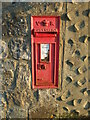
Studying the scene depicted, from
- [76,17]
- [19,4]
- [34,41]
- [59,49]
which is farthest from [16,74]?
[76,17]

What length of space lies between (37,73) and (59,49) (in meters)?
0.46

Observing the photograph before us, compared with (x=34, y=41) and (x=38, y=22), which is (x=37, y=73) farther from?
(x=38, y=22)

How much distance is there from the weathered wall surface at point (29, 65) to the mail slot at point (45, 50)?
69 mm

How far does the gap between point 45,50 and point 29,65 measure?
0.32 meters

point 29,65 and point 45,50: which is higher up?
point 45,50

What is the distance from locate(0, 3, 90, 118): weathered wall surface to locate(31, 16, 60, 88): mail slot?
69mm

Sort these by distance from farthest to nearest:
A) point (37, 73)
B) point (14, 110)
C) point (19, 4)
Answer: point (14, 110) → point (37, 73) → point (19, 4)

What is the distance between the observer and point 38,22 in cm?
219

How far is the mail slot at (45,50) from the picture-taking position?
Result: 2188 millimetres

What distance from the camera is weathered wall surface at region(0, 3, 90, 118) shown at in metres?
2.18

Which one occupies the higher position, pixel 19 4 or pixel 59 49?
pixel 19 4

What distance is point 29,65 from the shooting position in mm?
2340

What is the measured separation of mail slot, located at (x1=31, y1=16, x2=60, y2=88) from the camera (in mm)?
2188

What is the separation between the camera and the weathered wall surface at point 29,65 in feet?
7.16
